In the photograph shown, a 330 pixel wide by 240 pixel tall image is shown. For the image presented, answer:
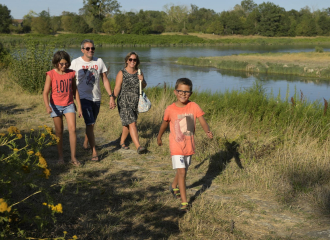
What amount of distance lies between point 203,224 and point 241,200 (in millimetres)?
893

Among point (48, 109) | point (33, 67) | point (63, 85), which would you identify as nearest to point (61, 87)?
point (63, 85)

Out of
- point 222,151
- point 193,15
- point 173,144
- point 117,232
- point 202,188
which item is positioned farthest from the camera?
point 193,15

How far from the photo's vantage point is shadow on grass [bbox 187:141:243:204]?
15.0ft

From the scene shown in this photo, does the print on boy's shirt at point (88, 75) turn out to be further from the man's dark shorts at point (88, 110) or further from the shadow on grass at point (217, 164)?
the shadow on grass at point (217, 164)

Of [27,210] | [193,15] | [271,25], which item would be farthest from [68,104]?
[193,15]

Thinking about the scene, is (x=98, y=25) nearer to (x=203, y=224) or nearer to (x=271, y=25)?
(x=271, y=25)

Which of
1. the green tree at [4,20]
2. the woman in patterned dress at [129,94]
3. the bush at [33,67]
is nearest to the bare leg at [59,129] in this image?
the woman in patterned dress at [129,94]

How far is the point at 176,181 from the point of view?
4.04 meters

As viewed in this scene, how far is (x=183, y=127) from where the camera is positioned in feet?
12.3

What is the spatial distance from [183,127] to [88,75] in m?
2.21

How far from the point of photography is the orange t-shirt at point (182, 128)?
3.74m

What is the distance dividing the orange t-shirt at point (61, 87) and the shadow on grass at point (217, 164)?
204cm

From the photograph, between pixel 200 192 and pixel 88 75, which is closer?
pixel 200 192

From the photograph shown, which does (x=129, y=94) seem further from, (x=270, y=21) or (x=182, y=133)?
(x=270, y=21)
